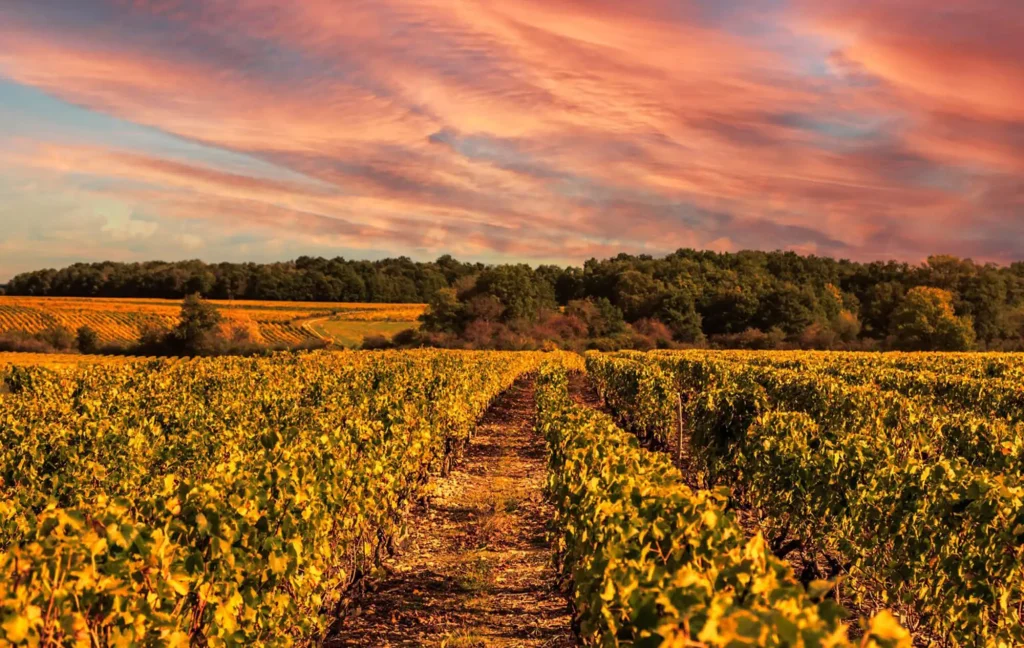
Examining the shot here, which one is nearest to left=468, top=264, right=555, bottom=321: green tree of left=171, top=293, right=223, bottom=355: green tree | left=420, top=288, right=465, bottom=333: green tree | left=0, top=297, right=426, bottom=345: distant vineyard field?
left=420, top=288, right=465, bottom=333: green tree

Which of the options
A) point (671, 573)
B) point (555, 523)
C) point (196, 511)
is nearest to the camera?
point (671, 573)

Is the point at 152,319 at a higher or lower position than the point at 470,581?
higher

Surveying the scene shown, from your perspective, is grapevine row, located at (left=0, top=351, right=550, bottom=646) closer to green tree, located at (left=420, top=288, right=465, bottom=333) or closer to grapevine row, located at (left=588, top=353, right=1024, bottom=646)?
grapevine row, located at (left=588, top=353, right=1024, bottom=646)

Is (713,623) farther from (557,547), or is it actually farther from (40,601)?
(557,547)

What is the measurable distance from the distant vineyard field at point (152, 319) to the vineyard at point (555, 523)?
5438 cm

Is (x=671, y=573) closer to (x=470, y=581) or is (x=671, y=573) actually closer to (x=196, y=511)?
(x=196, y=511)

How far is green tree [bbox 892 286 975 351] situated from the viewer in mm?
67438

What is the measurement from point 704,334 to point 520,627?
2979 inches

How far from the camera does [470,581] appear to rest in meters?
7.90

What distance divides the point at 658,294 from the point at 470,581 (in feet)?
255

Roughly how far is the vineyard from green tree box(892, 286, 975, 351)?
6313 cm

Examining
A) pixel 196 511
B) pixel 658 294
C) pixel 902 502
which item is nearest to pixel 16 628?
pixel 196 511

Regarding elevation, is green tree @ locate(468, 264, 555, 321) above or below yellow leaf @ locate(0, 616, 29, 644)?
above

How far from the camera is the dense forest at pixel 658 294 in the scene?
7119 centimetres
